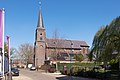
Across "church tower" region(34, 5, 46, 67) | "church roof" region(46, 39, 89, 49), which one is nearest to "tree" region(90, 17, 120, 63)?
"church tower" region(34, 5, 46, 67)

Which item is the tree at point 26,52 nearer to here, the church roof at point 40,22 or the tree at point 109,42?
the church roof at point 40,22

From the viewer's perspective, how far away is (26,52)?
115 metres

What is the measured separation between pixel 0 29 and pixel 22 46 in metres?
101

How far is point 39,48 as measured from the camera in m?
105

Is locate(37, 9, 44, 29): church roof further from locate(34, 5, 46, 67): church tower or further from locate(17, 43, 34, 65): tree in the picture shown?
locate(17, 43, 34, 65): tree

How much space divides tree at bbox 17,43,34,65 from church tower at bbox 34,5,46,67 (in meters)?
10.7

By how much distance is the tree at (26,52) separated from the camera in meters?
115

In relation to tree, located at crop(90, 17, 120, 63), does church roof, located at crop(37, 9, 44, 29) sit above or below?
above

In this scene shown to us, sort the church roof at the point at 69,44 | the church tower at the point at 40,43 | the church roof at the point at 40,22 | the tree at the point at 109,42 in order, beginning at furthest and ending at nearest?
the church roof at the point at 69,44, the church tower at the point at 40,43, the church roof at the point at 40,22, the tree at the point at 109,42

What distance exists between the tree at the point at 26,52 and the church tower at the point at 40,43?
10736 mm

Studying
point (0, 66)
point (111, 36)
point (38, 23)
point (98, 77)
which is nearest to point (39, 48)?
point (38, 23)

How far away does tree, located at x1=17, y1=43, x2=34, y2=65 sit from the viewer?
11488 centimetres

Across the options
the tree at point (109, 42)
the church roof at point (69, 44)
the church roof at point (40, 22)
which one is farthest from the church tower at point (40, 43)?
the tree at point (109, 42)

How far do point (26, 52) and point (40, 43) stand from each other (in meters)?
12.2
